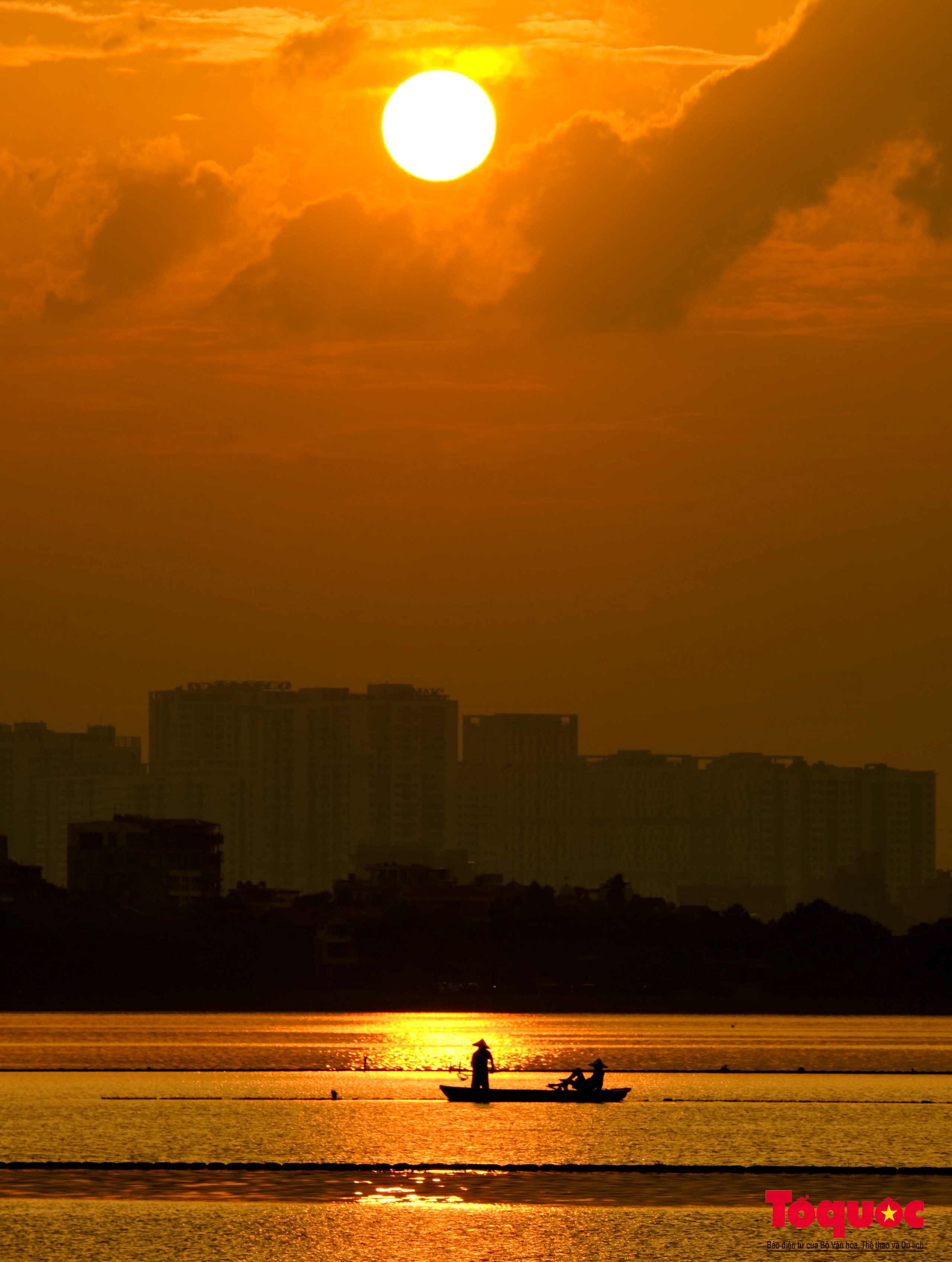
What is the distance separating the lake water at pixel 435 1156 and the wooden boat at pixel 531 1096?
716 mm

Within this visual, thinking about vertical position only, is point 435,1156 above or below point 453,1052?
below

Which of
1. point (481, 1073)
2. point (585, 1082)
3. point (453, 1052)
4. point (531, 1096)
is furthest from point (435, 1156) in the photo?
point (453, 1052)

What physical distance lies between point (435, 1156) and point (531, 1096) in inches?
579

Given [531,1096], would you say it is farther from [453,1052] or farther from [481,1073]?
[453,1052]

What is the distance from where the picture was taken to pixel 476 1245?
5725cm

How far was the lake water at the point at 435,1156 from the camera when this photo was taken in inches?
2303

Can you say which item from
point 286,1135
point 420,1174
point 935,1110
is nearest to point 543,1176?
point 420,1174

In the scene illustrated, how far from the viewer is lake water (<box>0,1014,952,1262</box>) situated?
2303 inches

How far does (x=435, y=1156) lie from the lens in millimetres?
76625

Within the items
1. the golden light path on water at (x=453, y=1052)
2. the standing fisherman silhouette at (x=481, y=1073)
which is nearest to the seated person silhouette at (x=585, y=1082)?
the standing fisherman silhouette at (x=481, y=1073)

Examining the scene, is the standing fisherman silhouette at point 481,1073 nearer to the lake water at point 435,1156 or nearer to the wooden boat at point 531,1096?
the wooden boat at point 531,1096

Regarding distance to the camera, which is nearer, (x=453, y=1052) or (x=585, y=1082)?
(x=585, y=1082)

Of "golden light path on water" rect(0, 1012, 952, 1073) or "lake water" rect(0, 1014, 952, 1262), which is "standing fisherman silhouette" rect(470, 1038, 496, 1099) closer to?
"lake water" rect(0, 1014, 952, 1262)

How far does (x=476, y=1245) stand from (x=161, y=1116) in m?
40.9
